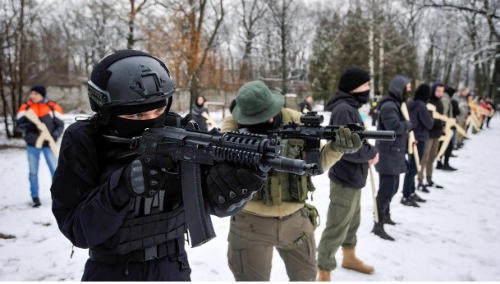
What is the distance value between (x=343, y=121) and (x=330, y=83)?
1129 inches

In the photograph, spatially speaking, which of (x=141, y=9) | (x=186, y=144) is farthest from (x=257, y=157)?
(x=141, y=9)

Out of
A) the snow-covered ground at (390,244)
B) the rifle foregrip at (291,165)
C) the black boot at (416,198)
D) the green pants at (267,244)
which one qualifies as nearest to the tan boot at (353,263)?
the snow-covered ground at (390,244)

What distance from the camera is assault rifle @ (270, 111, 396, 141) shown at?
244cm

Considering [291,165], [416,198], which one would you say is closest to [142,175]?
[291,165]

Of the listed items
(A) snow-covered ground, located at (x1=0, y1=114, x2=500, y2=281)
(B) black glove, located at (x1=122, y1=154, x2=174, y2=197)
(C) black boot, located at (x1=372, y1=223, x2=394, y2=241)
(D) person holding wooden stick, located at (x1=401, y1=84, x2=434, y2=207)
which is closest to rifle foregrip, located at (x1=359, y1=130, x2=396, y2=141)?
(B) black glove, located at (x1=122, y1=154, x2=174, y2=197)

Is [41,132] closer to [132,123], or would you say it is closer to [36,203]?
[36,203]

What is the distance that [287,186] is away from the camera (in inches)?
95.3

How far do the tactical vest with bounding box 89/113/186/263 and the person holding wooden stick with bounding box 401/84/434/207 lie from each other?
527 centimetres

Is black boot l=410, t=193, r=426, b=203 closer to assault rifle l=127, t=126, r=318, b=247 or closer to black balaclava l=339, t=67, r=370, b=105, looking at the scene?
black balaclava l=339, t=67, r=370, b=105

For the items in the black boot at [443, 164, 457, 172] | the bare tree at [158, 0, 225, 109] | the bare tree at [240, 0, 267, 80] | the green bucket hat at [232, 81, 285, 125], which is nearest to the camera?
the green bucket hat at [232, 81, 285, 125]

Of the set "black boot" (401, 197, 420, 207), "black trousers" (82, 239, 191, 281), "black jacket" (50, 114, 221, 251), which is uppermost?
"black jacket" (50, 114, 221, 251)

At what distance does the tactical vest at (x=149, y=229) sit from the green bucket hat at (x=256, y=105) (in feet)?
3.19

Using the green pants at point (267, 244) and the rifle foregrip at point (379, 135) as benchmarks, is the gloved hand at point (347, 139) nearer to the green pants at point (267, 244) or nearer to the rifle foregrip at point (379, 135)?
the rifle foregrip at point (379, 135)

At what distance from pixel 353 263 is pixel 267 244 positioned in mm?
1828
